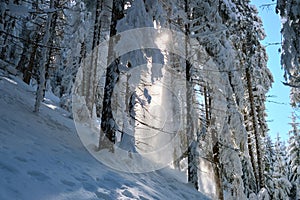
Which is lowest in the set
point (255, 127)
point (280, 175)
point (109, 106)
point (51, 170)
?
point (280, 175)

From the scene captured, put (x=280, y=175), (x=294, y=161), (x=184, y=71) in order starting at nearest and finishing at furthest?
(x=184, y=71)
(x=280, y=175)
(x=294, y=161)

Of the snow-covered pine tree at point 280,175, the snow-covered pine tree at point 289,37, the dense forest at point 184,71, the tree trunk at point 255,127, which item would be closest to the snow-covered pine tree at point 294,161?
the snow-covered pine tree at point 280,175

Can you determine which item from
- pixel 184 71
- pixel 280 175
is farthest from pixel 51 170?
pixel 280 175

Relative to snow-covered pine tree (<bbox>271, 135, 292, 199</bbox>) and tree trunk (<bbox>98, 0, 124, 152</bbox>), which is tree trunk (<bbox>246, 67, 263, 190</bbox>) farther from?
tree trunk (<bbox>98, 0, 124, 152</bbox>)

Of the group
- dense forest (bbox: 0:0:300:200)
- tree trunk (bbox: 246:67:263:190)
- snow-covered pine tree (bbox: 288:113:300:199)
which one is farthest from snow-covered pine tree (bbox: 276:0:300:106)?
snow-covered pine tree (bbox: 288:113:300:199)

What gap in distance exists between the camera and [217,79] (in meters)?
11.6

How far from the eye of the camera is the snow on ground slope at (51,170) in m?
4.00

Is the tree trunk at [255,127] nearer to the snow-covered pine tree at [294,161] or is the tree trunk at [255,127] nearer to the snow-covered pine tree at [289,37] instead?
the snow-covered pine tree at [289,37]

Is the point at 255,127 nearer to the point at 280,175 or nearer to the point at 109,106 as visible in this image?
the point at 109,106

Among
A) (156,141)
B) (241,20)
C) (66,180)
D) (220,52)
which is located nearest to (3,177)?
(66,180)

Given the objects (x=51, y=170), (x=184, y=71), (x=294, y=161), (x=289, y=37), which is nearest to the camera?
(x=51, y=170)

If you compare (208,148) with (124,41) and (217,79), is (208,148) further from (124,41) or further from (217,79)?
(124,41)

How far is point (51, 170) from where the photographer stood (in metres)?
4.82

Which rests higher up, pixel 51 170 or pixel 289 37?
pixel 289 37
